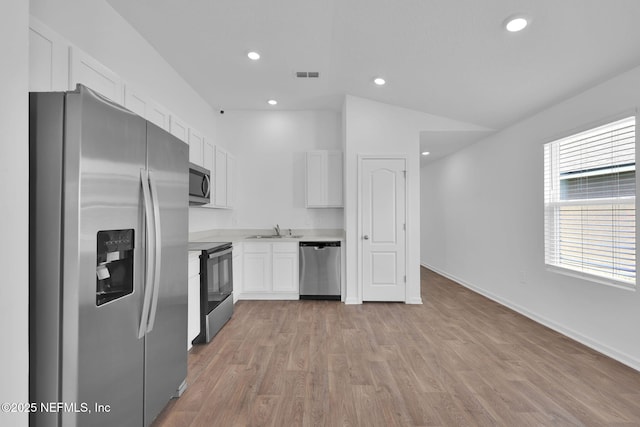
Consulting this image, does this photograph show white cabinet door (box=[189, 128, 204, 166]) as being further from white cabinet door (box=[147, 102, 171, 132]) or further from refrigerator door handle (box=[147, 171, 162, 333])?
refrigerator door handle (box=[147, 171, 162, 333])

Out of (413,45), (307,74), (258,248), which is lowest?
(258,248)

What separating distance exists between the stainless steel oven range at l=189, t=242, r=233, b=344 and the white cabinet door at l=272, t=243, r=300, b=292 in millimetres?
891

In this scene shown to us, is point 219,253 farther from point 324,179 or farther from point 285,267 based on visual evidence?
point 324,179

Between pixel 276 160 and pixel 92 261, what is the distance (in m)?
3.95

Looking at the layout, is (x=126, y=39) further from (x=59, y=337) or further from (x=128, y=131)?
(x=59, y=337)

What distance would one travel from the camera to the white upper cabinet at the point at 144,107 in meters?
2.21

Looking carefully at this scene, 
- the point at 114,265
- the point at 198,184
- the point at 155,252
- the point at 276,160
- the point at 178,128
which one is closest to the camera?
the point at 114,265

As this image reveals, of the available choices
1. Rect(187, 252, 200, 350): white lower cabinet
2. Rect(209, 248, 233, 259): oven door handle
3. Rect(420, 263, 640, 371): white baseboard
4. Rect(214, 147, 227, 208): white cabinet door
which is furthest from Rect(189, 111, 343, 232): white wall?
Rect(420, 263, 640, 371): white baseboard

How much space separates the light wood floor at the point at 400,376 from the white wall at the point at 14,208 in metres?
1.03

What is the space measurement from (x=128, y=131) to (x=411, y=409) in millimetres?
2274

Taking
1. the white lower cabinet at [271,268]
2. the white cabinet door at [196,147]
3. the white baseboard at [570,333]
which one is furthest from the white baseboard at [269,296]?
the white baseboard at [570,333]

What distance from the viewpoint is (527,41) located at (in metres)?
2.46

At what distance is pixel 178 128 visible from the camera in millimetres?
2980

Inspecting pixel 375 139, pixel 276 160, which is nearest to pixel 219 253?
pixel 276 160
